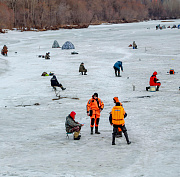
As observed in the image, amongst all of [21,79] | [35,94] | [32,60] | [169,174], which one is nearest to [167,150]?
[169,174]

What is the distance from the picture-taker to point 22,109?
49.9 feet

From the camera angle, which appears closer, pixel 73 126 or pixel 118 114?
pixel 118 114

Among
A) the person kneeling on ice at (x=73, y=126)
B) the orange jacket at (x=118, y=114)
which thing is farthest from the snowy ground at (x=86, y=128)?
the orange jacket at (x=118, y=114)

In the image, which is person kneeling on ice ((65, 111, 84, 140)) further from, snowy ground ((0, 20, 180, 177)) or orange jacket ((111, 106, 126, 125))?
orange jacket ((111, 106, 126, 125))

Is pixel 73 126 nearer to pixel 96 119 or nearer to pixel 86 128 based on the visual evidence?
pixel 96 119

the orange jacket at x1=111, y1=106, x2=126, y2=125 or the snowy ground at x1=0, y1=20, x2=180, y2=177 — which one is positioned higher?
the orange jacket at x1=111, y1=106, x2=126, y2=125

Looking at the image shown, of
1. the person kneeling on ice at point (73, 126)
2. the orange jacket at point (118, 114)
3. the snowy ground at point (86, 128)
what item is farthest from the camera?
the person kneeling on ice at point (73, 126)

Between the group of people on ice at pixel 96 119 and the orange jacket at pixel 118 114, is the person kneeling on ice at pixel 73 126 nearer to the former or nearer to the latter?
the group of people on ice at pixel 96 119

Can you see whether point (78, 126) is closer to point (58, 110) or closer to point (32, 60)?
point (58, 110)

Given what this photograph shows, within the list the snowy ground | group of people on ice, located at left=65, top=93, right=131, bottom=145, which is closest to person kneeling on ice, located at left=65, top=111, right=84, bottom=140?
group of people on ice, located at left=65, top=93, right=131, bottom=145

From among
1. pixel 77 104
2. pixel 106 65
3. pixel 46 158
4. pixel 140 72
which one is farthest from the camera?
pixel 106 65

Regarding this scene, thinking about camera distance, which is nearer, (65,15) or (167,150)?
(167,150)

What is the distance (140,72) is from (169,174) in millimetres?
18346

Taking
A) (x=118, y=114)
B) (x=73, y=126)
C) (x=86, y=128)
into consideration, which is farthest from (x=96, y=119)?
(x=118, y=114)
